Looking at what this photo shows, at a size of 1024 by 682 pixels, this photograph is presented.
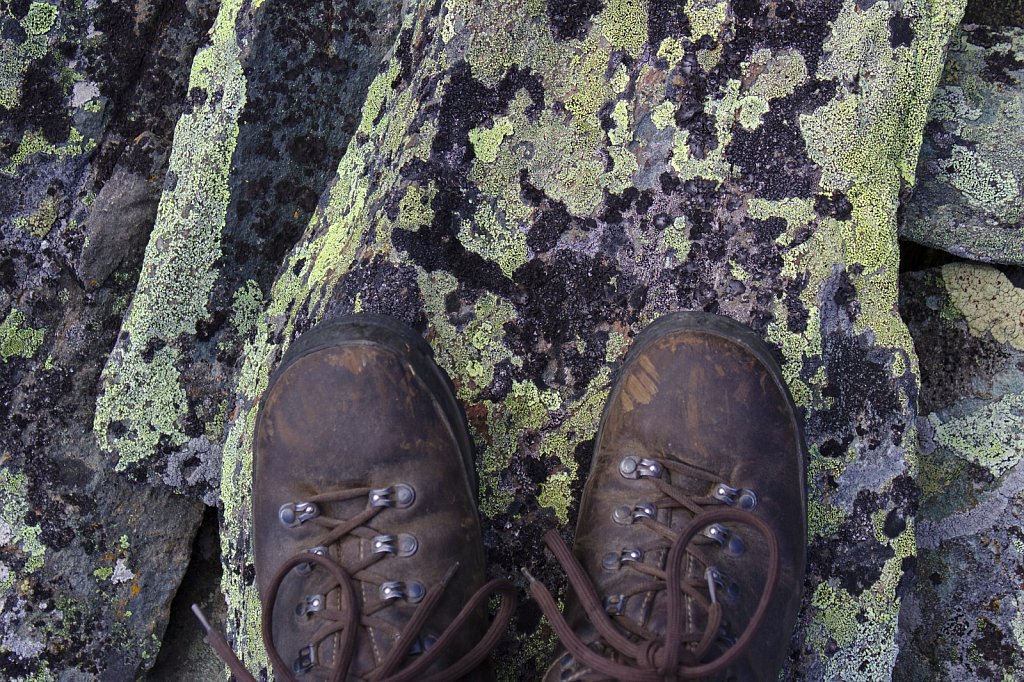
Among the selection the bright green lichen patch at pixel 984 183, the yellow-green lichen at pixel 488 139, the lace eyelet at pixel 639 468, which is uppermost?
the yellow-green lichen at pixel 488 139

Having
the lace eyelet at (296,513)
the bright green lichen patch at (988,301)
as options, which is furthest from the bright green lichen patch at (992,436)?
the lace eyelet at (296,513)

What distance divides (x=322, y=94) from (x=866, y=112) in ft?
4.76

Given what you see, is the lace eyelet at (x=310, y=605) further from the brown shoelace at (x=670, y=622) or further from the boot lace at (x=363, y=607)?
the brown shoelace at (x=670, y=622)

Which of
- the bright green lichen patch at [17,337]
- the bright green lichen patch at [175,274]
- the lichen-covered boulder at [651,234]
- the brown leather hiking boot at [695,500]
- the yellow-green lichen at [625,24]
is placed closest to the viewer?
the brown leather hiking boot at [695,500]

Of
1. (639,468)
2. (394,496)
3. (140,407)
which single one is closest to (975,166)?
(639,468)

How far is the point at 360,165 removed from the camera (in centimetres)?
221

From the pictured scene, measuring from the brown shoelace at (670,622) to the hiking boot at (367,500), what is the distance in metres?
0.15

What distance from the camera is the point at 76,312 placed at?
2467 mm

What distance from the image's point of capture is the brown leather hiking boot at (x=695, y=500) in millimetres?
1793

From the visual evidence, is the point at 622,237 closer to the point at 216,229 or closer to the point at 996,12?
the point at 216,229

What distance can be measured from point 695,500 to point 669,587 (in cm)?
23

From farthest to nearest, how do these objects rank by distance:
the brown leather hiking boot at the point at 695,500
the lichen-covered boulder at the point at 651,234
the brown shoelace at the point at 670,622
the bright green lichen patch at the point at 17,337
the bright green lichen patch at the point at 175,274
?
the bright green lichen patch at the point at 17,337 < the bright green lichen patch at the point at 175,274 < the lichen-covered boulder at the point at 651,234 < the brown leather hiking boot at the point at 695,500 < the brown shoelace at the point at 670,622

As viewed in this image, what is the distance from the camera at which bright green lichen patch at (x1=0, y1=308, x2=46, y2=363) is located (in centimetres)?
242

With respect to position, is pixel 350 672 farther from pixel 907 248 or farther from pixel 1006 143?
pixel 1006 143
